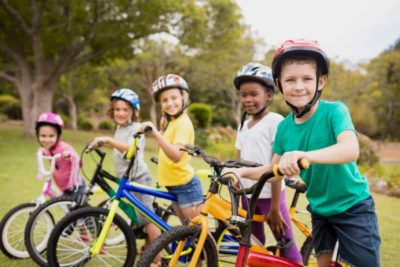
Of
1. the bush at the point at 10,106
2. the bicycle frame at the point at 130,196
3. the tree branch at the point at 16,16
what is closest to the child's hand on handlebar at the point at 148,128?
the bicycle frame at the point at 130,196

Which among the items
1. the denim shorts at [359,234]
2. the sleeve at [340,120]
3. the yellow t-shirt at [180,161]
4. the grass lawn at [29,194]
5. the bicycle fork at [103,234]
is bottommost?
the grass lawn at [29,194]

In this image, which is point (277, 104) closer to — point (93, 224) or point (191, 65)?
point (191, 65)

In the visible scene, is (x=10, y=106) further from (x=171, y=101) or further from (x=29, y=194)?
(x=171, y=101)

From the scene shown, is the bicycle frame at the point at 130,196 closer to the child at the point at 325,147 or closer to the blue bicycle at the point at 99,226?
the blue bicycle at the point at 99,226

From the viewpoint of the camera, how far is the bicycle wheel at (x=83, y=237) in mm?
2752

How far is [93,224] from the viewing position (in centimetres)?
304

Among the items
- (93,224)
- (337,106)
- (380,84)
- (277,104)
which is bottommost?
(93,224)

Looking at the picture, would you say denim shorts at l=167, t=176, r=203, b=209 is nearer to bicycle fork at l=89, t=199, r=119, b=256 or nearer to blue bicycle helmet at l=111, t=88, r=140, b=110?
bicycle fork at l=89, t=199, r=119, b=256

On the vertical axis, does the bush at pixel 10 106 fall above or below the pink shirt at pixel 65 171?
above

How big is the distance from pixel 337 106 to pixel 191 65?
25874 millimetres

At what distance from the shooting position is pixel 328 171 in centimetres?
198

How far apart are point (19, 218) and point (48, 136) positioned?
33.9 inches

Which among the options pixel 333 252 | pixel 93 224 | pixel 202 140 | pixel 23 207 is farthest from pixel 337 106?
pixel 202 140

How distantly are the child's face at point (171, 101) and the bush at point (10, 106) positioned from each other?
2894 centimetres
